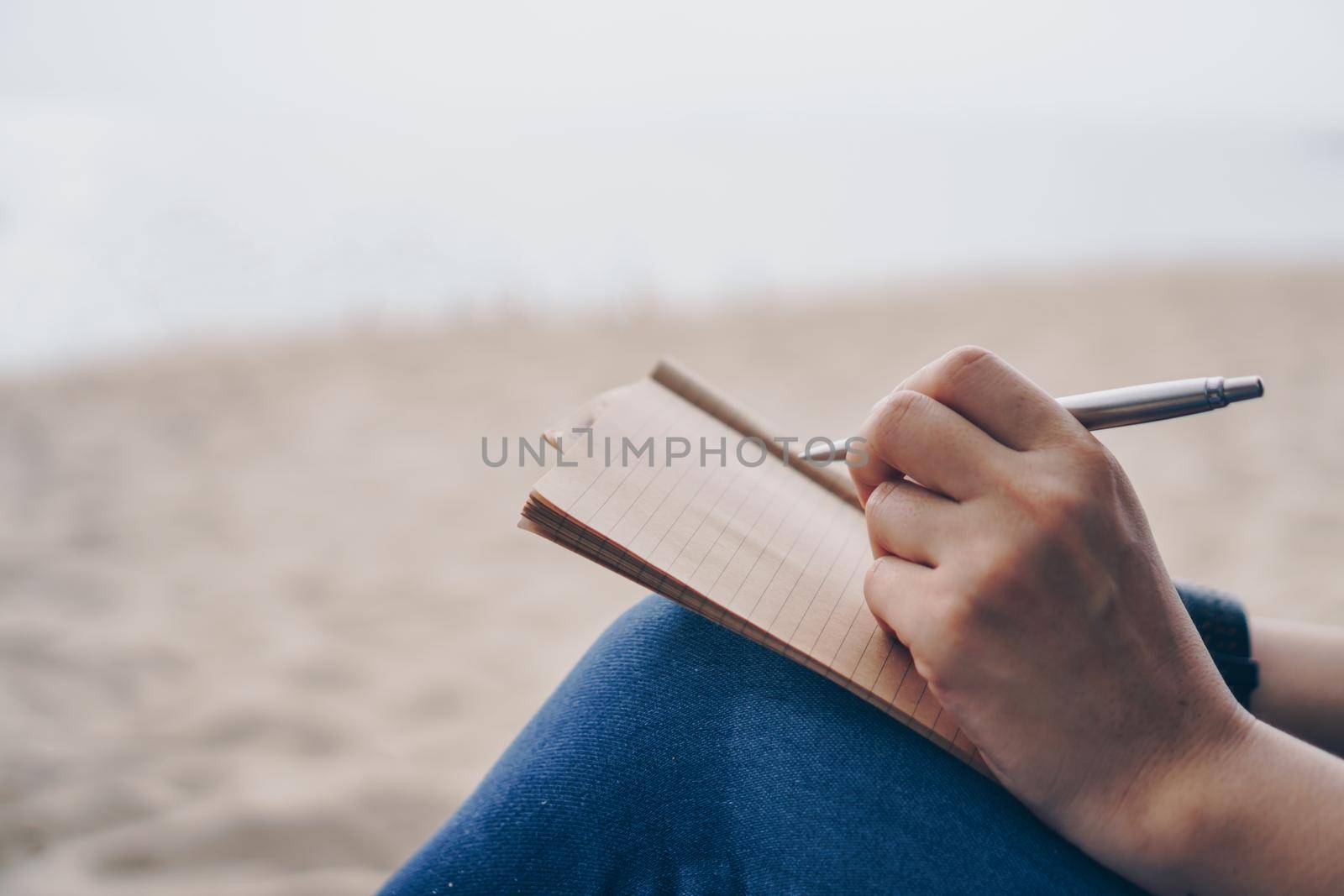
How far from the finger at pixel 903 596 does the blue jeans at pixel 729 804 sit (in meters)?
0.06

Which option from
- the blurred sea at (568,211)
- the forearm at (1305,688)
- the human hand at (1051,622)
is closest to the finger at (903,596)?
the human hand at (1051,622)

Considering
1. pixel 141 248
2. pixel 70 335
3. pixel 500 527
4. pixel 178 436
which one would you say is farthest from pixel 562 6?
pixel 500 527

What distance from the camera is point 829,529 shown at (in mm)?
454

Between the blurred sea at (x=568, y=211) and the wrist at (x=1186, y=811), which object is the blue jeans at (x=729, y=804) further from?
the blurred sea at (x=568, y=211)

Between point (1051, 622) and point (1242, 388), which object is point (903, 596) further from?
point (1242, 388)

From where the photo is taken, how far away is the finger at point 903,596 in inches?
12.8

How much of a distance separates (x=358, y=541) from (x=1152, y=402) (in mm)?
1294

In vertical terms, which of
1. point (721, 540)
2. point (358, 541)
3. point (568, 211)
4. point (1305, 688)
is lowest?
point (358, 541)

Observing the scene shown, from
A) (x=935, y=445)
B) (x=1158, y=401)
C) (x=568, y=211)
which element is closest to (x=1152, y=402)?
(x=1158, y=401)

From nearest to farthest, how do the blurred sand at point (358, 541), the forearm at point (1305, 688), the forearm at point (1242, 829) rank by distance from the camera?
the forearm at point (1242, 829) → the forearm at point (1305, 688) → the blurred sand at point (358, 541)

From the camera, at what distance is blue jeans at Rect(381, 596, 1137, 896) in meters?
0.33

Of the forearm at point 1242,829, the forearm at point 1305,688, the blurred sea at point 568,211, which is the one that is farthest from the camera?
the blurred sea at point 568,211

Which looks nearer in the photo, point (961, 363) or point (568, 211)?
point (961, 363)

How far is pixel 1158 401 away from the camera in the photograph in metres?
0.37
